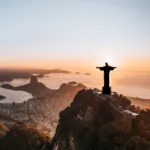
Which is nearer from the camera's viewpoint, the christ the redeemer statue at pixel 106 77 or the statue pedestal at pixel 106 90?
the christ the redeemer statue at pixel 106 77

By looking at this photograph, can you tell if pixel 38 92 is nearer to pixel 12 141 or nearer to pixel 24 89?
pixel 24 89

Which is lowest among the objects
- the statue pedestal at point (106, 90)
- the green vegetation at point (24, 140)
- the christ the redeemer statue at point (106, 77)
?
the green vegetation at point (24, 140)

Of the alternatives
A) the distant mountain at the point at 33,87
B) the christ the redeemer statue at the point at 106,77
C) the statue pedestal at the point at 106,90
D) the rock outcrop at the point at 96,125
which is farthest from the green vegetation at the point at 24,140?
the distant mountain at the point at 33,87

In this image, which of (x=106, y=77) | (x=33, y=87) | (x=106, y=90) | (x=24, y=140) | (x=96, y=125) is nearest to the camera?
(x=96, y=125)

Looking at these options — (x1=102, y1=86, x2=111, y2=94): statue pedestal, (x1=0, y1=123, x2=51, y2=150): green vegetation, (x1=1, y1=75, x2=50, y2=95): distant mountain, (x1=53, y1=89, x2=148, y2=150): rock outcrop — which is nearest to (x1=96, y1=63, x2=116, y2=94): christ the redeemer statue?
(x1=102, y1=86, x2=111, y2=94): statue pedestal

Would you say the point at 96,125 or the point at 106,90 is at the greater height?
the point at 106,90

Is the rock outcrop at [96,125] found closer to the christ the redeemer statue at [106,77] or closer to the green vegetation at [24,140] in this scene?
the christ the redeemer statue at [106,77]

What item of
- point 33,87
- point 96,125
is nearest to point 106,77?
point 96,125

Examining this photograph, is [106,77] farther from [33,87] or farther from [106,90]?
[33,87]
